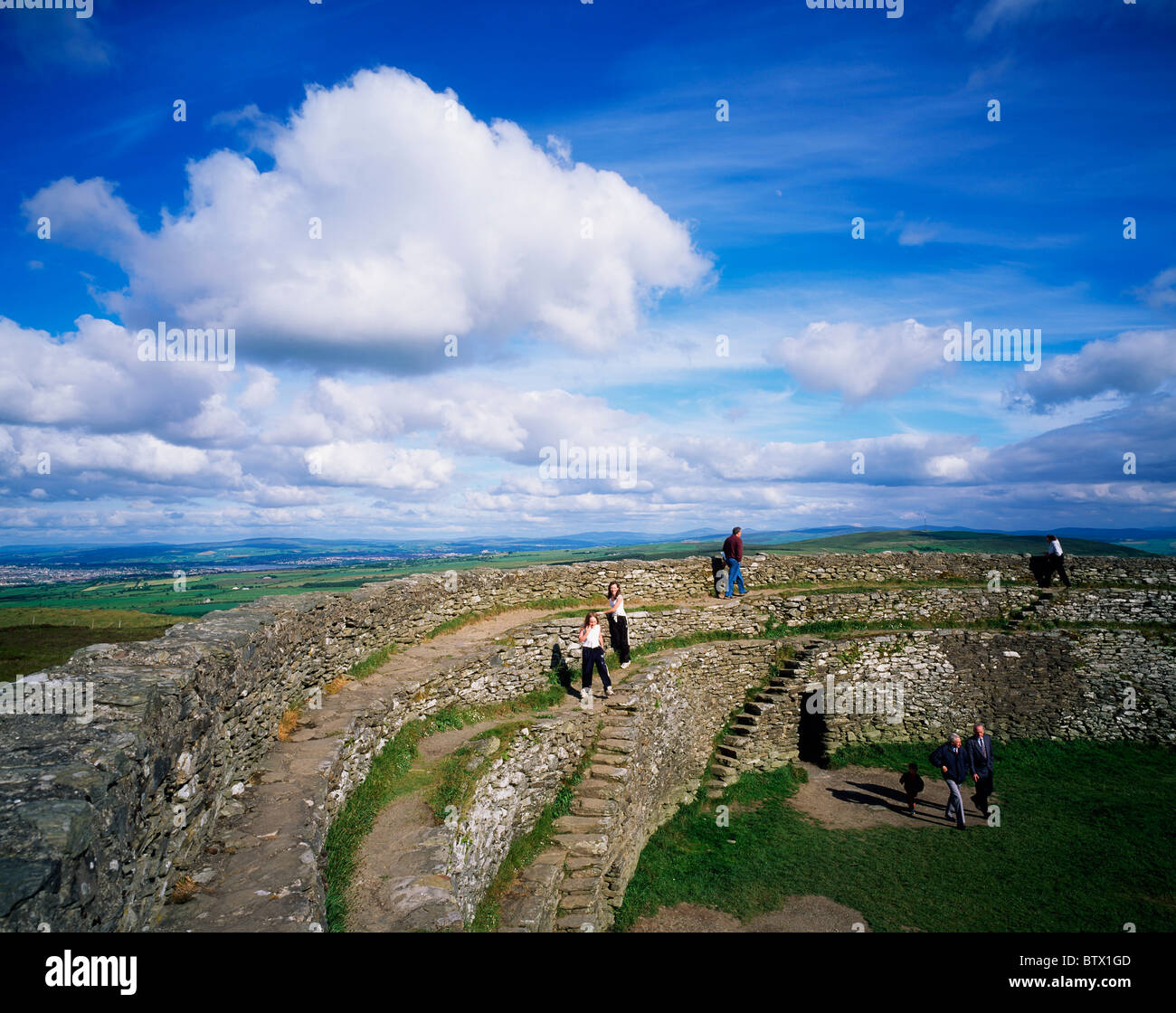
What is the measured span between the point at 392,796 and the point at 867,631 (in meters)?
17.5

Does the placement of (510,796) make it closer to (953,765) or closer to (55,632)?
(953,765)

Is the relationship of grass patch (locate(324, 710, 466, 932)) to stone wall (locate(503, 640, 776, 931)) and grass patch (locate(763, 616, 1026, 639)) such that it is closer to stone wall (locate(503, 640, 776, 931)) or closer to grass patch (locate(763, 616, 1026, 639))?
stone wall (locate(503, 640, 776, 931))

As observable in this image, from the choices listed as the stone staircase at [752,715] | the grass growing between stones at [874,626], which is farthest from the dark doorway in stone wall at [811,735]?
the grass growing between stones at [874,626]

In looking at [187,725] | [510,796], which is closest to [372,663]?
[510,796]

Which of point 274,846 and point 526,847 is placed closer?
point 274,846

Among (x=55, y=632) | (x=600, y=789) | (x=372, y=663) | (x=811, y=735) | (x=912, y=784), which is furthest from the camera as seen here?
(x=55, y=632)

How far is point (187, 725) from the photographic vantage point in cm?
542

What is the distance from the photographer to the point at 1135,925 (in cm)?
1017

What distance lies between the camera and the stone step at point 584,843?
34.2 ft

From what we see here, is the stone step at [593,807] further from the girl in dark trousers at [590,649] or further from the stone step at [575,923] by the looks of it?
the girl in dark trousers at [590,649]

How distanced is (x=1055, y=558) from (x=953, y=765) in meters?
13.3

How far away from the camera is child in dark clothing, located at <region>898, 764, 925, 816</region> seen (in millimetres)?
14992

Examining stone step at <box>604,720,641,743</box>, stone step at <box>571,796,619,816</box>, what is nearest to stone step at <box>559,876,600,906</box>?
stone step at <box>571,796,619,816</box>

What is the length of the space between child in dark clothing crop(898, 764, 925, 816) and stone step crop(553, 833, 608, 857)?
9.10 meters
